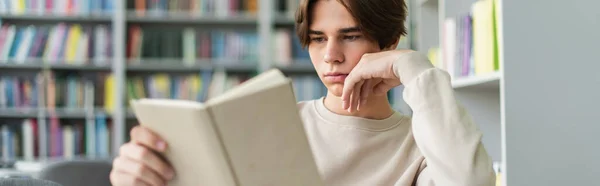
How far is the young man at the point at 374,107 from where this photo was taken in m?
1.08

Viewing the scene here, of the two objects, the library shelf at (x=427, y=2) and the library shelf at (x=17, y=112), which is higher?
the library shelf at (x=427, y=2)

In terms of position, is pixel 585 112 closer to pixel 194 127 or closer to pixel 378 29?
pixel 378 29

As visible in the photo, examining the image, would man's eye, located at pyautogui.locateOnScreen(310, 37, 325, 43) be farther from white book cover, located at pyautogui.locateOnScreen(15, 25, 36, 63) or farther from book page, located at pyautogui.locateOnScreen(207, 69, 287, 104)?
white book cover, located at pyautogui.locateOnScreen(15, 25, 36, 63)

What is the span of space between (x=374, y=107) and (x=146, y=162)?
2.01 feet

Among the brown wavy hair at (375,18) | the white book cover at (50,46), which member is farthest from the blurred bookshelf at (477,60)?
the white book cover at (50,46)

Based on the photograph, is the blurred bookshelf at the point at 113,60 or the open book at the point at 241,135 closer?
the open book at the point at 241,135

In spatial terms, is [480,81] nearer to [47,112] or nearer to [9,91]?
[47,112]

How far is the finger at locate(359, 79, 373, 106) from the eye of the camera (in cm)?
129

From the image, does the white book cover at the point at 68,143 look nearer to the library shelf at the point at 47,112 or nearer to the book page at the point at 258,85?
the library shelf at the point at 47,112

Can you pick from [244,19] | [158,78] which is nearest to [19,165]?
[158,78]

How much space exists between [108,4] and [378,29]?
10.9 feet

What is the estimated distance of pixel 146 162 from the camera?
88 centimetres

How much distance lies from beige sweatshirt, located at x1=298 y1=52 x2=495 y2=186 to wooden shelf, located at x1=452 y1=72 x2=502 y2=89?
2.46ft

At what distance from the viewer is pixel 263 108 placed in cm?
80
